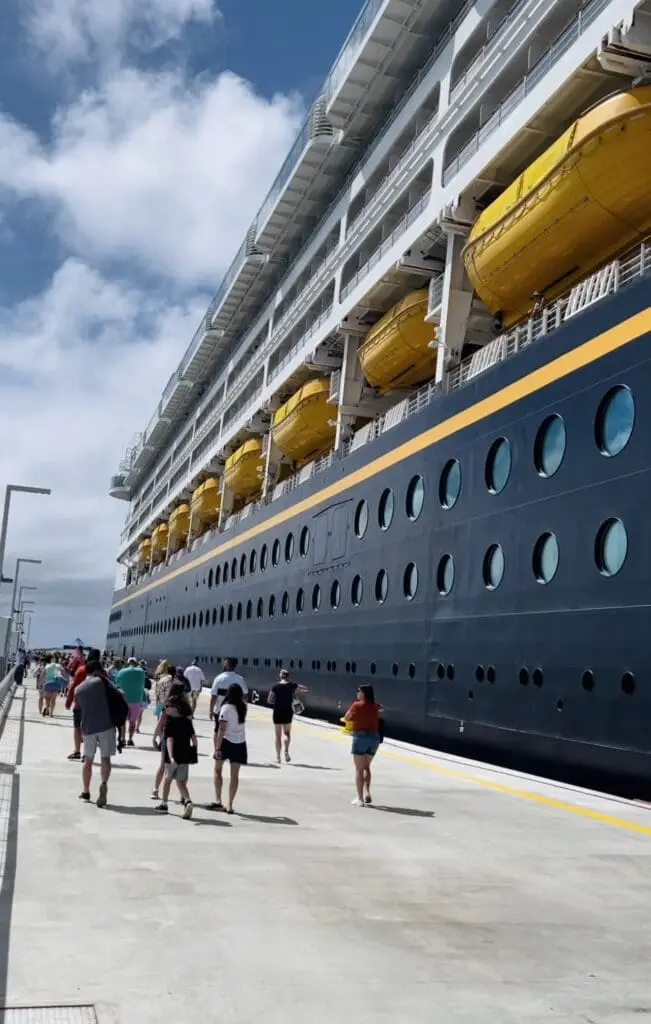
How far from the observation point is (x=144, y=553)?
2798 inches

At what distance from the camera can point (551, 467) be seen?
13.2 m

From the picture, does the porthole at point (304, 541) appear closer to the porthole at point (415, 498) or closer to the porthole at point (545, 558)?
the porthole at point (415, 498)

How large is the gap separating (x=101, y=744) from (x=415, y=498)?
933cm

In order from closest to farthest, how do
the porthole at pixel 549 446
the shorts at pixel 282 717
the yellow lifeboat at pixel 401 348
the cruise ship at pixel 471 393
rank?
the cruise ship at pixel 471 393, the porthole at pixel 549 446, the shorts at pixel 282 717, the yellow lifeboat at pixel 401 348

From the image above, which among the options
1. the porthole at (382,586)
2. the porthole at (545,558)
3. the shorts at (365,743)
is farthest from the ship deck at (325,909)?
the porthole at (382,586)

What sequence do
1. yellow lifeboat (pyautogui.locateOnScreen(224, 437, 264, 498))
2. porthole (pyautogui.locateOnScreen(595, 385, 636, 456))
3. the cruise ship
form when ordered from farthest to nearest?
1. yellow lifeboat (pyautogui.locateOnScreen(224, 437, 264, 498))
2. the cruise ship
3. porthole (pyautogui.locateOnScreen(595, 385, 636, 456))

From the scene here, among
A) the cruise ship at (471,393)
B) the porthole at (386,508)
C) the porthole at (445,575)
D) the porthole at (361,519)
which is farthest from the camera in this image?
the porthole at (361,519)

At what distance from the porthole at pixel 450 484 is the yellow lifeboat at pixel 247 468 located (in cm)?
1874

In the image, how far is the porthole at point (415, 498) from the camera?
17375 millimetres

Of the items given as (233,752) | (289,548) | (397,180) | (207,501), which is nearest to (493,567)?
(233,752)

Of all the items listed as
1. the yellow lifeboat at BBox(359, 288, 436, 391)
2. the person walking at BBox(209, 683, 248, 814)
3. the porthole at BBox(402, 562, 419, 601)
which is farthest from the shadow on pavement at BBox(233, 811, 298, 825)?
the yellow lifeboat at BBox(359, 288, 436, 391)

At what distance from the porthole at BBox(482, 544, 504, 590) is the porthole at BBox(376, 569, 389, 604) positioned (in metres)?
4.09

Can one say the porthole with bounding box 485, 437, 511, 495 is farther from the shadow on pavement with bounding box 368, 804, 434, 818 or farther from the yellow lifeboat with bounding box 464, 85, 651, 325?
the shadow on pavement with bounding box 368, 804, 434, 818

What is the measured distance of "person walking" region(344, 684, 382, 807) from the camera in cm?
1012
